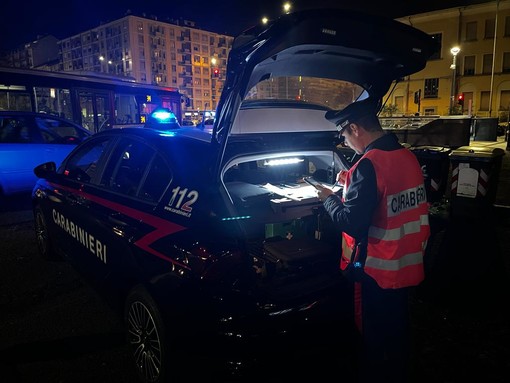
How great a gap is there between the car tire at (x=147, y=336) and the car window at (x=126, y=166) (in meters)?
0.84

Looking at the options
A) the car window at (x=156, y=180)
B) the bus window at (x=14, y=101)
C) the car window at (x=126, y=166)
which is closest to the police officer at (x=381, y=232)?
the car window at (x=156, y=180)

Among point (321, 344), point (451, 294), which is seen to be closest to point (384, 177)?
point (321, 344)

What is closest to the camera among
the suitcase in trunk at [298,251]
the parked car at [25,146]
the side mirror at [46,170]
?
the suitcase in trunk at [298,251]

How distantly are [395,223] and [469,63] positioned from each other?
45880 millimetres

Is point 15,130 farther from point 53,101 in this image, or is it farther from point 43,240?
point 43,240

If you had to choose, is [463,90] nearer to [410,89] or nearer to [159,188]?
[410,89]

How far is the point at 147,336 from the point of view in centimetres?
241

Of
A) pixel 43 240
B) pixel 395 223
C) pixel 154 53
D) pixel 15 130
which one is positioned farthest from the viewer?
pixel 154 53

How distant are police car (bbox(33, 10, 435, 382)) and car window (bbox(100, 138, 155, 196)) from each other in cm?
1

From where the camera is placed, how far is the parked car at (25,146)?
24.2ft

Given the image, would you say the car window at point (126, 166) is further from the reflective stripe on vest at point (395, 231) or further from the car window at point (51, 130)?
the car window at point (51, 130)

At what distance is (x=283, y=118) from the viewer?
3.22m

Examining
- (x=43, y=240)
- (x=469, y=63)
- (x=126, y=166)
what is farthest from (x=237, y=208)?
(x=469, y=63)

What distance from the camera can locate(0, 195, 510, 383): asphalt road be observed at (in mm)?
2607
